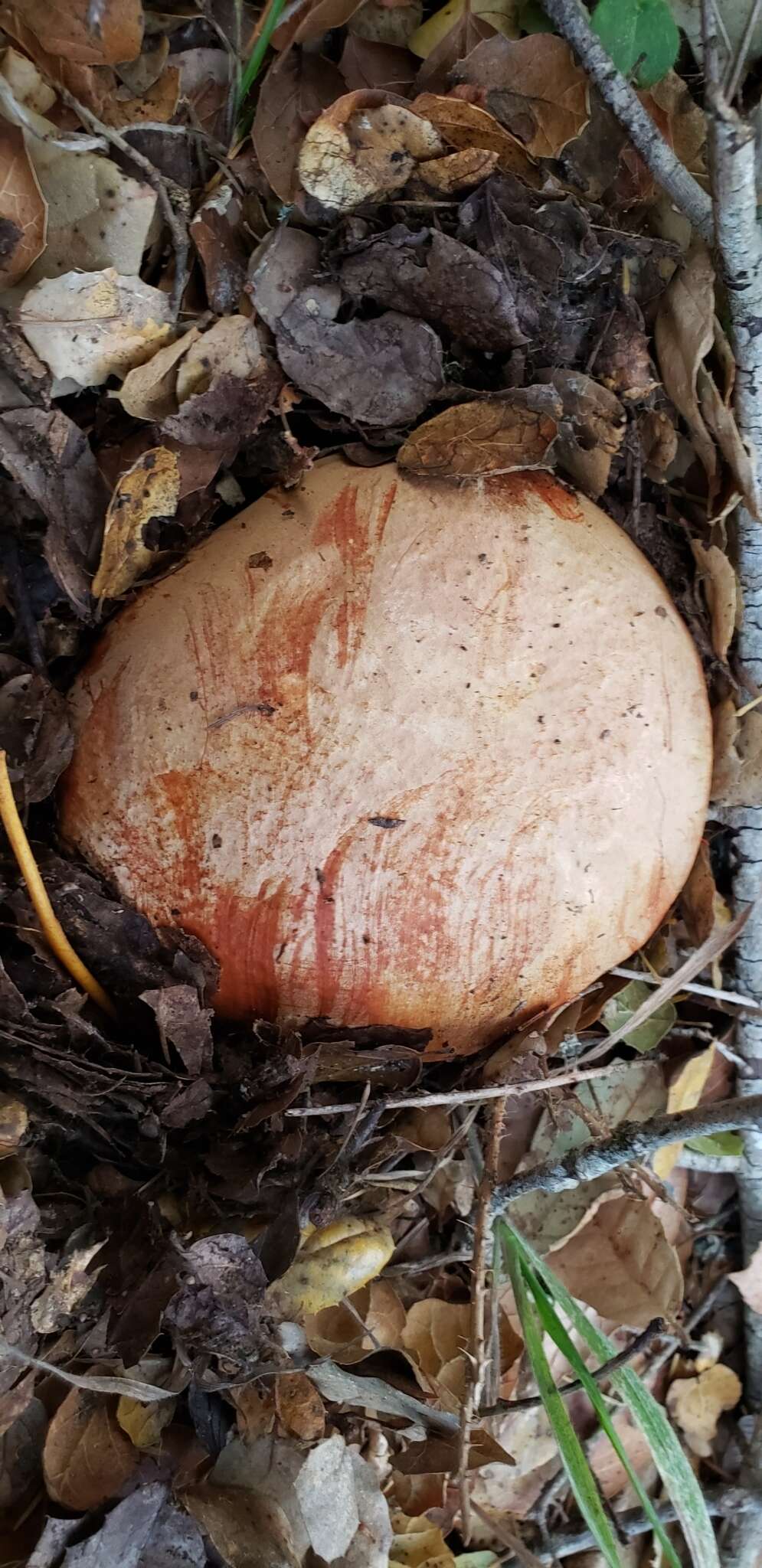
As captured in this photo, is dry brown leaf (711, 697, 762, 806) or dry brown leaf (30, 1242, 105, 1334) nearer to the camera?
dry brown leaf (30, 1242, 105, 1334)

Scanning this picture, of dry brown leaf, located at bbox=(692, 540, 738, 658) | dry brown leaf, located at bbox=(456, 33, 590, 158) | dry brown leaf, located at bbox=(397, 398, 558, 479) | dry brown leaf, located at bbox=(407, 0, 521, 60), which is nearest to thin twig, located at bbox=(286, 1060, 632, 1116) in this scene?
dry brown leaf, located at bbox=(692, 540, 738, 658)

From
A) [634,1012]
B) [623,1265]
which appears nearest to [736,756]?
[634,1012]

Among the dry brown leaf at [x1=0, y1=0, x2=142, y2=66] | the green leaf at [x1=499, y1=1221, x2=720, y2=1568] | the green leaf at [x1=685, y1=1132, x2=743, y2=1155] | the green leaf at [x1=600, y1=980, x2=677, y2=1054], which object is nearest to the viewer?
the dry brown leaf at [x1=0, y1=0, x2=142, y2=66]

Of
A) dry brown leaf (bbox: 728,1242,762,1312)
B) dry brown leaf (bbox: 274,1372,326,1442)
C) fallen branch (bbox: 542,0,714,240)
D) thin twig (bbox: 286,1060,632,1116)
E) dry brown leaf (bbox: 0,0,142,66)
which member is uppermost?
dry brown leaf (bbox: 0,0,142,66)

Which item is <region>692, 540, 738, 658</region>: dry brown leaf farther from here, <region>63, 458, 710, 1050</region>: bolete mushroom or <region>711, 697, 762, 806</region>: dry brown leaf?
<region>63, 458, 710, 1050</region>: bolete mushroom

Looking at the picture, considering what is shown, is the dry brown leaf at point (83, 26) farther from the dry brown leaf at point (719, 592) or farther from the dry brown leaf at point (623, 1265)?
the dry brown leaf at point (623, 1265)

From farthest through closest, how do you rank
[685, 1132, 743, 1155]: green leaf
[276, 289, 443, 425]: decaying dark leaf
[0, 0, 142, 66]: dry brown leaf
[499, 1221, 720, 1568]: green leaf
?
[685, 1132, 743, 1155]: green leaf, [499, 1221, 720, 1568]: green leaf, [276, 289, 443, 425]: decaying dark leaf, [0, 0, 142, 66]: dry brown leaf

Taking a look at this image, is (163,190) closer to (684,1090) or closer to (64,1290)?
(64,1290)
